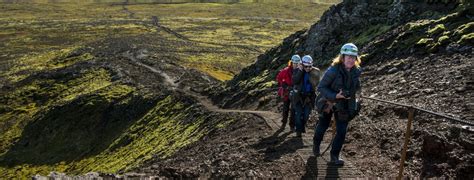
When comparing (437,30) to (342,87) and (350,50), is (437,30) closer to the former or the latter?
(342,87)

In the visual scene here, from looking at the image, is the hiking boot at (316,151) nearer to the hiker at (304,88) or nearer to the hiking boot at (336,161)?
the hiking boot at (336,161)

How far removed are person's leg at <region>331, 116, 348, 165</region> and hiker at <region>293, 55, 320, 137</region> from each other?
4.49 m

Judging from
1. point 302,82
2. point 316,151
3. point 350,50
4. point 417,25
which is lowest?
point 316,151

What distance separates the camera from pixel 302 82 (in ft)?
61.3

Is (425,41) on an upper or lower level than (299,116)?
upper

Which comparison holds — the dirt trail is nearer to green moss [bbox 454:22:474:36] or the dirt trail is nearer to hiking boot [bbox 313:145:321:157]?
hiking boot [bbox 313:145:321:157]

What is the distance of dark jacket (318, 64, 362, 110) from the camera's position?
1322cm

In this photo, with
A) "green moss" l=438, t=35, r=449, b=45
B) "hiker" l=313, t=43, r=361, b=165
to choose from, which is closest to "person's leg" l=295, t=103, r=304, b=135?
"hiker" l=313, t=43, r=361, b=165

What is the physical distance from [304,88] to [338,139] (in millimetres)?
4993

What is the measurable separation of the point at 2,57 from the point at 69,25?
246 feet

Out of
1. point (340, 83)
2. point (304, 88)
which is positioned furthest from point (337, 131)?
point (304, 88)

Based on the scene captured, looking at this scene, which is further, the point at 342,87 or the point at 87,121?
the point at 87,121

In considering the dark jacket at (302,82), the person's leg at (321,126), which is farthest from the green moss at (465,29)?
Answer: the person's leg at (321,126)

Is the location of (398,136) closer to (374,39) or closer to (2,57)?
(374,39)
